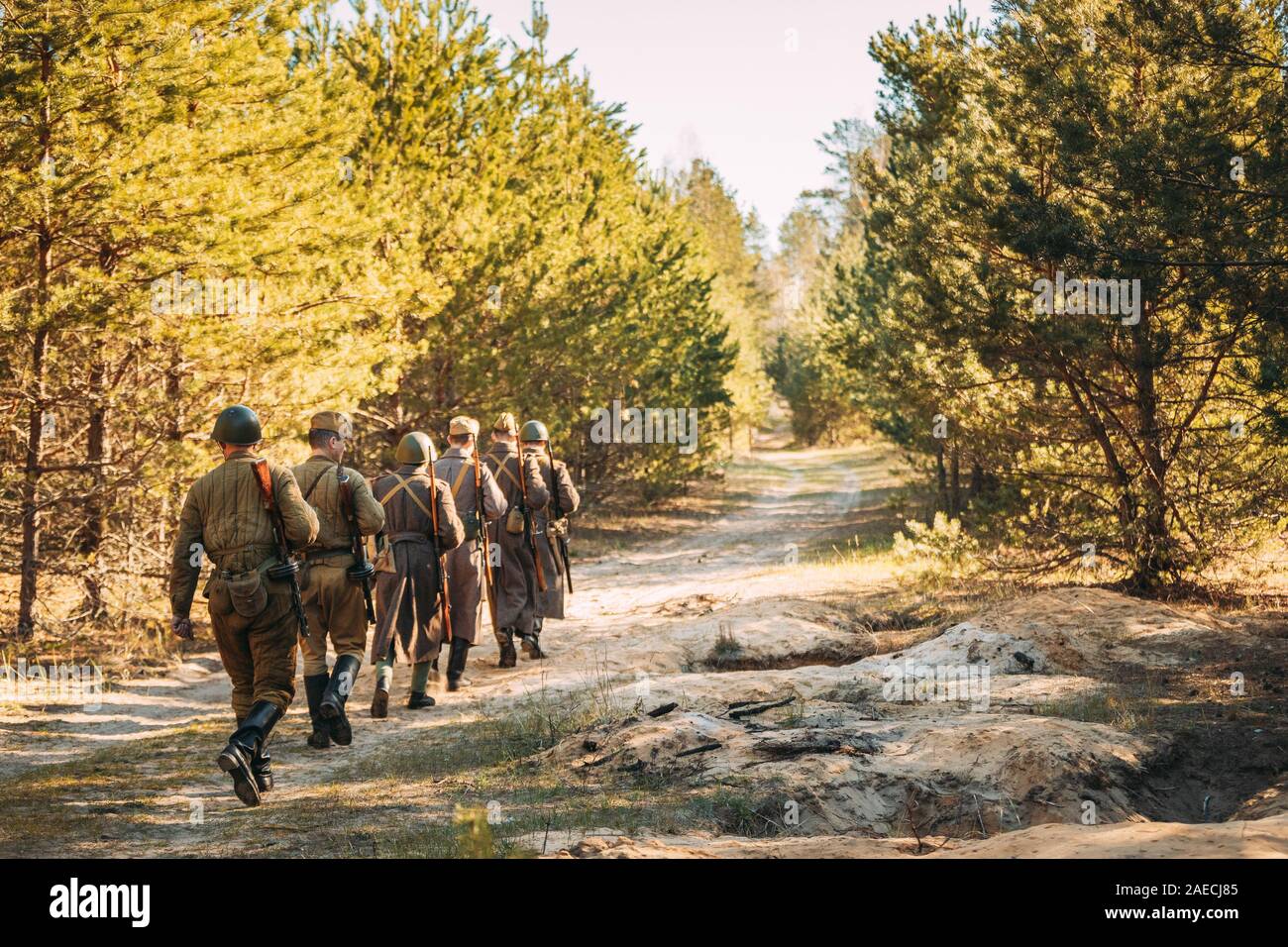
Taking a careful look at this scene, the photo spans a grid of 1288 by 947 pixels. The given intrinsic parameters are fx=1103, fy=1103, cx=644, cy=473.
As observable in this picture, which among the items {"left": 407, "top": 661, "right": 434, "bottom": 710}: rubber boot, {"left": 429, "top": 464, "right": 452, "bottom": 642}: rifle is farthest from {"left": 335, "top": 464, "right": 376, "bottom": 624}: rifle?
{"left": 407, "top": 661, "right": 434, "bottom": 710}: rubber boot

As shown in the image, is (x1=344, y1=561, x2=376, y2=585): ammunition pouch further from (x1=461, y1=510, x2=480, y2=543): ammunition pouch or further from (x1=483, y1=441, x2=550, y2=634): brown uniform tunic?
(x1=483, y1=441, x2=550, y2=634): brown uniform tunic

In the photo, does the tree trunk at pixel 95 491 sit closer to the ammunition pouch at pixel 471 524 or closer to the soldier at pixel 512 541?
the ammunition pouch at pixel 471 524

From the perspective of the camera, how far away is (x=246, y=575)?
6.97 meters

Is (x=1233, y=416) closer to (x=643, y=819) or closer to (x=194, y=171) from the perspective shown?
(x=643, y=819)

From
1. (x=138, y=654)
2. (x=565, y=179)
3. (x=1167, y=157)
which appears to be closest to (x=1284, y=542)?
(x=1167, y=157)

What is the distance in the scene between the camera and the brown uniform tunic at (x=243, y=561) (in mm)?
7012

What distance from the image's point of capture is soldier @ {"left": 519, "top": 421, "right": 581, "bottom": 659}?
12.0 meters

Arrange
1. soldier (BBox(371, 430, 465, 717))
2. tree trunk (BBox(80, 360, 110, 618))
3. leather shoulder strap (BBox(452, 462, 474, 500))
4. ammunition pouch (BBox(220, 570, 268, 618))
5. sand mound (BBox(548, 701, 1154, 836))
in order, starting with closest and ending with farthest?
sand mound (BBox(548, 701, 1154, 836)), ammunition pouch (BBox(220, 570, 268, 618)), soldier (BBox(371, 430, 465, 717)), leather shoulder strap (BBox(452, 462, 474, 500)), tree trunk (BBox(80, 360, 110, 618))

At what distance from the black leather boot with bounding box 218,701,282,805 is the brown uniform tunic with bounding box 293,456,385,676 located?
1209 millimetres

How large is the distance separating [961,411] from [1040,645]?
4359 millimetres

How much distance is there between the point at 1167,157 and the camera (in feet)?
29.5

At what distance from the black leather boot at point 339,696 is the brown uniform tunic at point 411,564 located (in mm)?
1336

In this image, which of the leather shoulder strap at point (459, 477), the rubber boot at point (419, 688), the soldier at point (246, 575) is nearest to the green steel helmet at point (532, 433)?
the leather shoulder strap at point (459, 477)

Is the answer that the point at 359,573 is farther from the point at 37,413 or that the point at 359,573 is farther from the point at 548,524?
the point at 37,413
